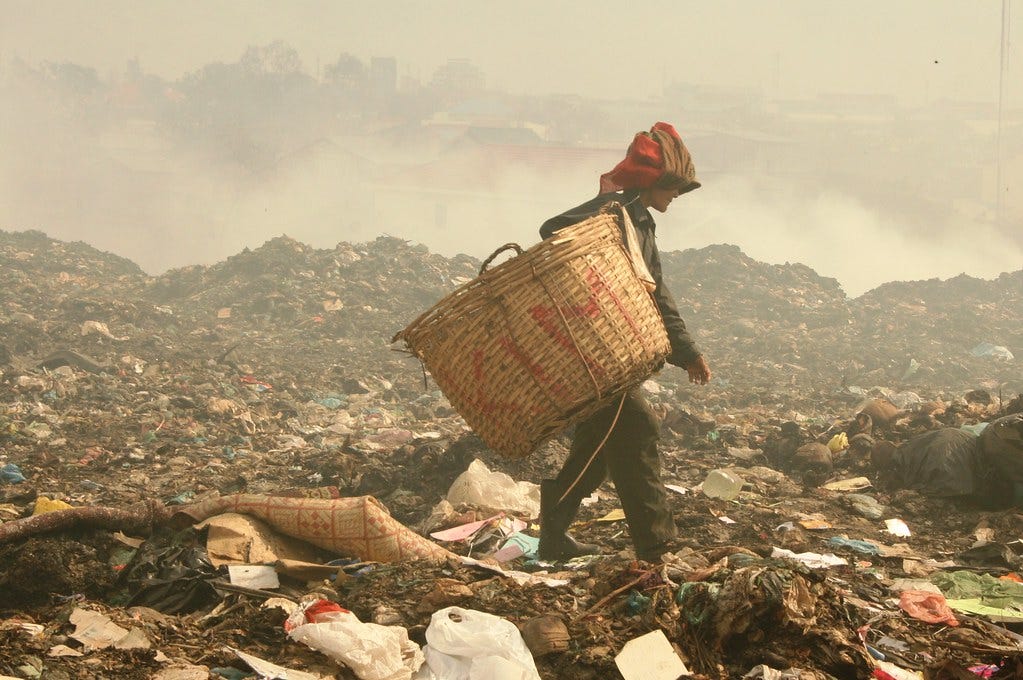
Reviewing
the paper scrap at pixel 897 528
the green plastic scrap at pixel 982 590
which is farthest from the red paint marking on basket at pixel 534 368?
the paper scrap at pixel 897 528

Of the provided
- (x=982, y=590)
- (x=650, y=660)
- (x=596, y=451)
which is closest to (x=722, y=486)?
(x=596, y=451)

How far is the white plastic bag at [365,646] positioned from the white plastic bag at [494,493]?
2154 millimetres

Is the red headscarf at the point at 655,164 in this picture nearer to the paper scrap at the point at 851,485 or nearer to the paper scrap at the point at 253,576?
the paper scrap at the point at 253,576

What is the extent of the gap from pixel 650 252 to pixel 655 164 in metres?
0.35

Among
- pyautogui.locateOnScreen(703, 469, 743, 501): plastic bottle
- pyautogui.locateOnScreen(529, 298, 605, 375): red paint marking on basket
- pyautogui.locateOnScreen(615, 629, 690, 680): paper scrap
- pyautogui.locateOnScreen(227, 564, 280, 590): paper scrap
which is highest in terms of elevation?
pyautogui.locateOnScreen(529, 298, 605, 375): red paint marking on basket

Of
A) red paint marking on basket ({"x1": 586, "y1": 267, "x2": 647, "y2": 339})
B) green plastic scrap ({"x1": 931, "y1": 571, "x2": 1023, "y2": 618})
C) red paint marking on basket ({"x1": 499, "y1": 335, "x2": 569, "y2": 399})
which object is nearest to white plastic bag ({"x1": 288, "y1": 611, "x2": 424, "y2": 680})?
red paint marking on basket ({"x1": 499, "y1": 335, "x2": 569, "y2": 399})

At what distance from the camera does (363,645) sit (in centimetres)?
232

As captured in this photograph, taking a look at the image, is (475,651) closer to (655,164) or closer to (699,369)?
(699,369)

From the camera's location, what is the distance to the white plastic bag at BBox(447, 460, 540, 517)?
15.0ft

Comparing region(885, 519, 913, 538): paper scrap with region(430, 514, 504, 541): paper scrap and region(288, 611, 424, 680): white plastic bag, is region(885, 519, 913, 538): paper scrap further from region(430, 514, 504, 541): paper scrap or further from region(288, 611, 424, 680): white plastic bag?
region(288, 611, 424, 680): white plastic bag

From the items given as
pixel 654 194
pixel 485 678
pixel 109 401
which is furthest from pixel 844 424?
pixel 109 401

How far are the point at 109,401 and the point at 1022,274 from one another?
18.7 meters

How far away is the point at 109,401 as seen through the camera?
8070 millimetres

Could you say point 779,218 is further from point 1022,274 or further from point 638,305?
point 638,305
